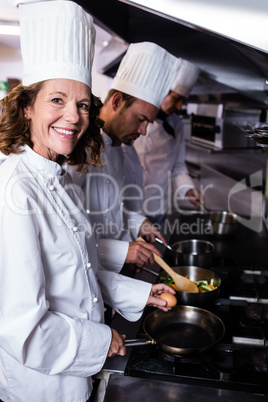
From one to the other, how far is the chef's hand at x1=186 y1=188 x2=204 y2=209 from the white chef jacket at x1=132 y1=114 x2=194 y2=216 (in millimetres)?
78

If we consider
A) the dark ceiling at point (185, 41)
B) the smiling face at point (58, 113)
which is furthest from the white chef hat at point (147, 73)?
the smiling face at point (58, 113)

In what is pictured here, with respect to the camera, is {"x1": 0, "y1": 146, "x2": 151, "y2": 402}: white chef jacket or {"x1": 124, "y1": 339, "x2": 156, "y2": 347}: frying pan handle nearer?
{"x1": 0, "y1": 146, "x2": 151, "y2": 402}: white chef jacket

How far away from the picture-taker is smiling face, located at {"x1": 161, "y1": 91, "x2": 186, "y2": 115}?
223 centimetres

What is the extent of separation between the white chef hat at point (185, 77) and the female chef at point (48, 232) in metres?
1.26

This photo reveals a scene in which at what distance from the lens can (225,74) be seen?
203 cm

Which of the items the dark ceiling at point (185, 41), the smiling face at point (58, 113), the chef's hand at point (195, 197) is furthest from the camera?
the chef's hand at point (195, 197)

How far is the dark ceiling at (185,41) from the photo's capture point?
167cm

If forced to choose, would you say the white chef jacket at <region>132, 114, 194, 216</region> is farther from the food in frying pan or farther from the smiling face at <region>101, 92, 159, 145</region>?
the food in frying pan

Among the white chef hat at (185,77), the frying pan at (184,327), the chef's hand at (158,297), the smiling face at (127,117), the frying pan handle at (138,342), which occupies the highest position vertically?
the white chef hat at (185,77)

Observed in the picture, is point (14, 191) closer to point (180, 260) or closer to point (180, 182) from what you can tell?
point (180, 260)

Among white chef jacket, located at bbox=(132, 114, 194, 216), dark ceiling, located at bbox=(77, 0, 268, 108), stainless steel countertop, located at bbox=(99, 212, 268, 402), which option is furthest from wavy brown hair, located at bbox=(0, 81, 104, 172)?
white chef jacket, located at bbox=(132, 114, 194, 216)

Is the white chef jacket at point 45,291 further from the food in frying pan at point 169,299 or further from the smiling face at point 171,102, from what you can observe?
the smiling face at point 171,102

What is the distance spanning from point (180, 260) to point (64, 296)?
745mm

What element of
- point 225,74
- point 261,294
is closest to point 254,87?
point 225,74
